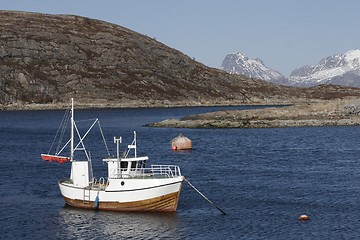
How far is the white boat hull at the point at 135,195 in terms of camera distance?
56250mm

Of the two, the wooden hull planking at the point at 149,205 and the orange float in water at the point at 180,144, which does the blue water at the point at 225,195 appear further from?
the orange float in water at the point at 180,144

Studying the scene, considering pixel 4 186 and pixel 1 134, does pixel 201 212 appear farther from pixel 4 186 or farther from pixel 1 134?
pixel 1 134

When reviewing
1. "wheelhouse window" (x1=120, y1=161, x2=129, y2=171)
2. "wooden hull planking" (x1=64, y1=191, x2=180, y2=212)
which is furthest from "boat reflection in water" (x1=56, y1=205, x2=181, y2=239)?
"wheelhouse window" (x1=120, y1=161, x2=129, y2=171)

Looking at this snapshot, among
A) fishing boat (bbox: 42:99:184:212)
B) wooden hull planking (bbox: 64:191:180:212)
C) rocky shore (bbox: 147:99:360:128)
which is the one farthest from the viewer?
rocky shore (bbox: 147:99:360:128)

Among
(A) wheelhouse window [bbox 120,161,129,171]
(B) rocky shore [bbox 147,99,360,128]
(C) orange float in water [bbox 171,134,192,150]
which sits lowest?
(C) orange float in water [bbox 171,134,192,150]

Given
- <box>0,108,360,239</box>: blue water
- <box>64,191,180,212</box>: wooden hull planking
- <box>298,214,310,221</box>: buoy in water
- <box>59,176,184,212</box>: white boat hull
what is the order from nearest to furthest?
<box>0,108,360,239</box>: blue water < <box>298,214,310,221</box>: buoy in water < <box>59,176,184,212</box>: white boat hull < <box>64,191,180,212</box>: wooden hull planking

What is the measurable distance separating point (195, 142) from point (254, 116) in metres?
50.6

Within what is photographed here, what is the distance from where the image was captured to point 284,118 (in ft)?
547

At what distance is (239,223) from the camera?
2146 inches

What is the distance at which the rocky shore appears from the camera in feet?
522

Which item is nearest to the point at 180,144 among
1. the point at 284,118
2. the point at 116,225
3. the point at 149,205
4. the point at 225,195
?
the point at 225,195

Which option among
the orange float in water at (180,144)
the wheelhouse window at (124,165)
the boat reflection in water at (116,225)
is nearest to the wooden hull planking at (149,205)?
the boat reflection in water at (116,225)

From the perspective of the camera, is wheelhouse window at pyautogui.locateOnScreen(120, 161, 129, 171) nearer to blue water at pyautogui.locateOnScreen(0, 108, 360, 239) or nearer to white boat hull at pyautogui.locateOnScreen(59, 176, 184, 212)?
white boat hull at pyautogui.locateOnScreen(59, 176, 184, 212)

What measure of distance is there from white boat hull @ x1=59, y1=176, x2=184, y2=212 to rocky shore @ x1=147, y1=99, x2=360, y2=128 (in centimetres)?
10335
